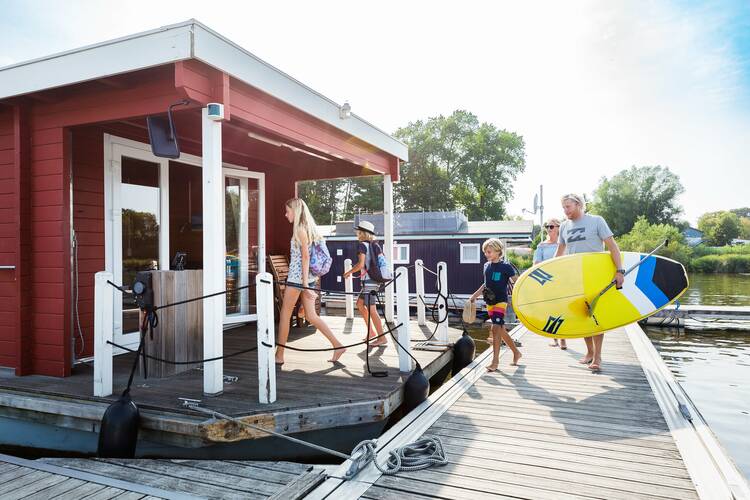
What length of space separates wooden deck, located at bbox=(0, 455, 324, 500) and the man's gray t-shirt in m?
3.36

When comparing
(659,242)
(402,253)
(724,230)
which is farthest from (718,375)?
(724,230)

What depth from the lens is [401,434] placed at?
3109 mm

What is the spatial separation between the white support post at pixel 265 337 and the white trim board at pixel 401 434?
88cm

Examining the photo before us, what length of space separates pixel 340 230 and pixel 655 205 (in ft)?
156

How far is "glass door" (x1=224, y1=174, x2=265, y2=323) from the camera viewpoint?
661cm

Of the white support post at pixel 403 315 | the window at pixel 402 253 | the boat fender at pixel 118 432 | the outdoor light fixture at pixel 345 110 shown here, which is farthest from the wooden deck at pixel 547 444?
the window at pixel 402 253

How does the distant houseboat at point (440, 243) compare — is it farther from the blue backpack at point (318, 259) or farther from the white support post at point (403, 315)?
the blue backpack at point (318, 259)

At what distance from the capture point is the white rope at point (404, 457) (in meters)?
2.59

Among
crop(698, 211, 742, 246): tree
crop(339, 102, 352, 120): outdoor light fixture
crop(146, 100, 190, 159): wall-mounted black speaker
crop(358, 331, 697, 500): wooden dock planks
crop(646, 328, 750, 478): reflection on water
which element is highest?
crop(698, 211, 742, 246): tree

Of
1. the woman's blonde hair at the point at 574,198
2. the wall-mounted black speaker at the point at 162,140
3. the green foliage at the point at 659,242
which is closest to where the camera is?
the wall-mounted black speaker at the point at 162,140

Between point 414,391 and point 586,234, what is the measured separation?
231cm

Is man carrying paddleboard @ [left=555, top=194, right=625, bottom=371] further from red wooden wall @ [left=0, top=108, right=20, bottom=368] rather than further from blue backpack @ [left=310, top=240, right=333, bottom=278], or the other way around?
red wooden wall @ [left=0, top=108, right=20, bottom=368]

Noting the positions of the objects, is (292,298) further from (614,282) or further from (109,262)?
(614,282)

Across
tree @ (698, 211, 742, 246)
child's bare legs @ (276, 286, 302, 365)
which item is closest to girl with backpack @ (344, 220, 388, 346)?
child's bare legs @ (276, 286, 302, 365)
